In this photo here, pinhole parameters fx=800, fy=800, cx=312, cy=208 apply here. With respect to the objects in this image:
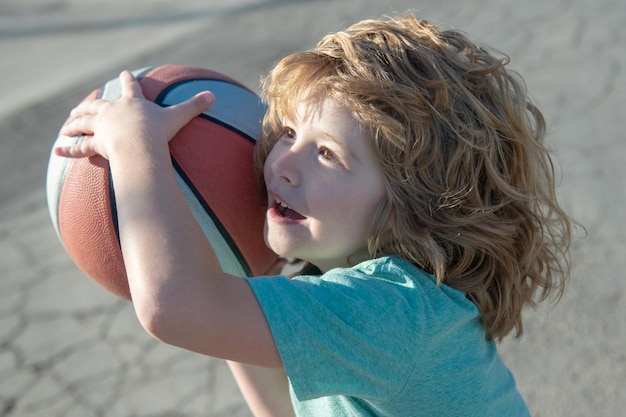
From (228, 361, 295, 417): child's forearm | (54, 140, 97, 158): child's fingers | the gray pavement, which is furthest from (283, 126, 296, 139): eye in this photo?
the gray pavement

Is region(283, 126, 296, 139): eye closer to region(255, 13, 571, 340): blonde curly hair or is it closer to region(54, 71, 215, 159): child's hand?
region(255, 13, 571, 340): blonde curly hair

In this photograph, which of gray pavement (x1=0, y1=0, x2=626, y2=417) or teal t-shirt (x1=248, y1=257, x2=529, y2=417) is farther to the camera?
gray pavement (x1=0, y1=0, x2=626, y2=417)

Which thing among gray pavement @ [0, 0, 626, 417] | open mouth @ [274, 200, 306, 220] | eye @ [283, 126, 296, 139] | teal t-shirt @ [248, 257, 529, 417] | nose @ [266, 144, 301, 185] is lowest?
gray pavement @ [0, 0, 626, 417]

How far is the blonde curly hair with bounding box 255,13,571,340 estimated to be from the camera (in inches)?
68.2

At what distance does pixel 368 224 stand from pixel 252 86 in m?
4.39

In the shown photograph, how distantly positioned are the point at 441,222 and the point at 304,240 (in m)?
0.31

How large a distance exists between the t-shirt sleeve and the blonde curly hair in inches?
7.3

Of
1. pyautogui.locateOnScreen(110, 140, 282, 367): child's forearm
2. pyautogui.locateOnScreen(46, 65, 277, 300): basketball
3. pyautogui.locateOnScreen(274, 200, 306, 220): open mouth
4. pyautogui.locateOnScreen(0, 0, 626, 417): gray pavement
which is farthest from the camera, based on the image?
pyautogui.locateOnScreen(0, 0, 626, 417): gray pavement

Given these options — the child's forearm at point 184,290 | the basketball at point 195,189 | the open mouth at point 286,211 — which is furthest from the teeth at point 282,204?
the child's forearm at point 184,290

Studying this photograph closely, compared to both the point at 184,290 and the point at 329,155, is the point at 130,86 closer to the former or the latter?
the point at 329,155

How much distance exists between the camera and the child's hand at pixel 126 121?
5.91 feet

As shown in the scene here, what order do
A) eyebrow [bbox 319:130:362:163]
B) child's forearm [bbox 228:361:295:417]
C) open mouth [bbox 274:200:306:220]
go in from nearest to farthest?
1. eyebrow [bbox 319:130:362:163]
2. open mouth [bbox 274:200:306:220]
3. child's forearm [bbox 228:361:295:417]

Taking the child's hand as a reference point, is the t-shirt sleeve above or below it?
below

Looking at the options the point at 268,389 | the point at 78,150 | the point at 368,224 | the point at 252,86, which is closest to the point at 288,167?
the point at 368,224
